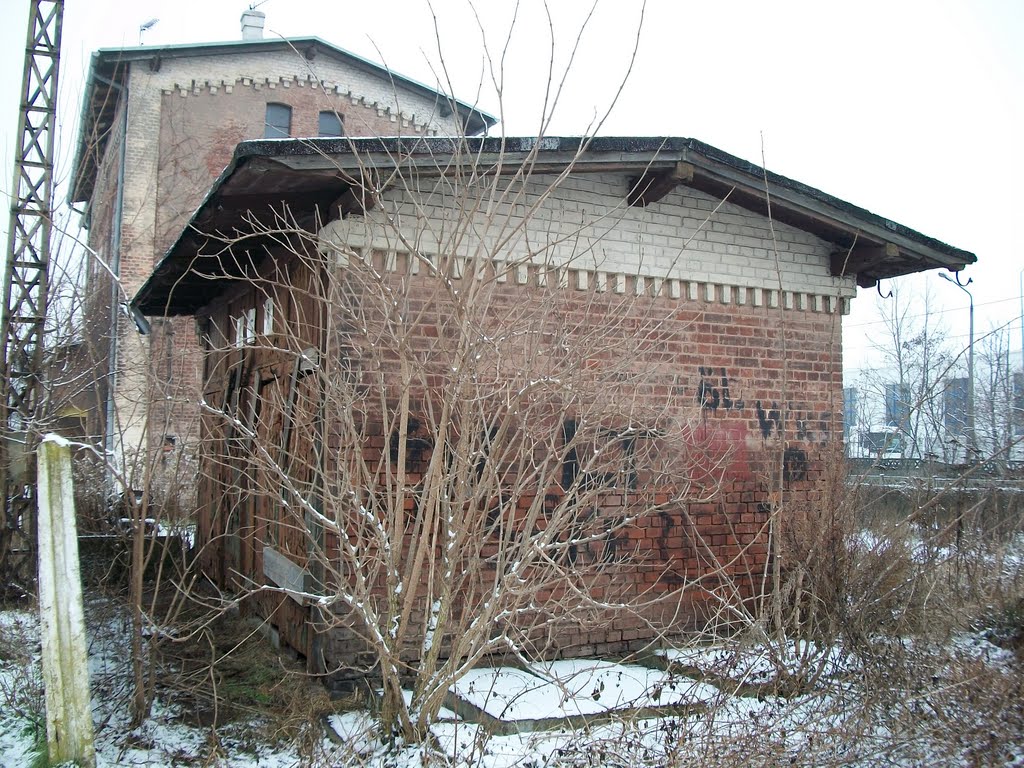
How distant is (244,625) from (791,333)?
5.85 meters

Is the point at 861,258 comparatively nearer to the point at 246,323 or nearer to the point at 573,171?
the point at 573,171

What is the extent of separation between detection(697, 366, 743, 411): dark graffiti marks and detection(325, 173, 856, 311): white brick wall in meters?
0.68

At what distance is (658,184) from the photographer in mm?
7398

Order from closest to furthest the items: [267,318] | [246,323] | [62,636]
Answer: [62,636] → [267,318] → [246,323]

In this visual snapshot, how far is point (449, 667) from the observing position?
4.57 metres

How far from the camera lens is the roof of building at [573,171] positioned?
5793mm

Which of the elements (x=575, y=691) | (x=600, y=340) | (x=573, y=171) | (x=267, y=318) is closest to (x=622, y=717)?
(x=575, y=691)

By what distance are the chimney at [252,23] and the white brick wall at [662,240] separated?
1874 centimetres

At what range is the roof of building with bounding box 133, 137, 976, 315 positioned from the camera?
5793mm

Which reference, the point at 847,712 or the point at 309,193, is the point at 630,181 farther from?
the point at 847,712

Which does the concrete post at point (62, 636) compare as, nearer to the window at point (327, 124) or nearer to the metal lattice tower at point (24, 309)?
the metal lattice tower at point (24, 309)

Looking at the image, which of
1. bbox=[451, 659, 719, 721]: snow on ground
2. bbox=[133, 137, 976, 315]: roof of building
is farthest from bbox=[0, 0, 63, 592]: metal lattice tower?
bbox=[451, 659, 719, 721]: snow on ground

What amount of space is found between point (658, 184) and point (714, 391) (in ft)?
6.14

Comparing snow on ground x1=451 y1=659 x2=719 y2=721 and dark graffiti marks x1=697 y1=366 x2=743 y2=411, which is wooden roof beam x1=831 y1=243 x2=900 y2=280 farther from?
snow on ground x1=451 y1=659 x2=719 y2=721
